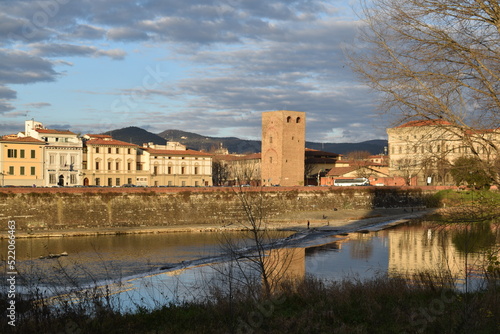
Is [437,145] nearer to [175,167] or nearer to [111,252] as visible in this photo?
[111,252]

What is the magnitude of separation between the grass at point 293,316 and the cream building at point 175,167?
198 feet

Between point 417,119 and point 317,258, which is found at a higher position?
point 417,119

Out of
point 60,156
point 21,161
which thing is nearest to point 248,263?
point 21,161

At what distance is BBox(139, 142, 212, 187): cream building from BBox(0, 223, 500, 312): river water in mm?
31138

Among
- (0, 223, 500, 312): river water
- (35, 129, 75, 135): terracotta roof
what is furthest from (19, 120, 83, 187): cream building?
(0, 223, 500, 312): river water

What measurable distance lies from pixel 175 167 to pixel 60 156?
17.1 metres

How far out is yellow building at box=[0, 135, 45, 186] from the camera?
5431 centimetres

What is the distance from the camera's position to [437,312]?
29.6ft

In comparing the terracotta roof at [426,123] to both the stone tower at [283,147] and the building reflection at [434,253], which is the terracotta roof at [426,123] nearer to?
the building reflection at [434,253]

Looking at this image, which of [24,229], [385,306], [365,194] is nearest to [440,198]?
[365,194]

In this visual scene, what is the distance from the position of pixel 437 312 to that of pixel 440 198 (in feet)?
189

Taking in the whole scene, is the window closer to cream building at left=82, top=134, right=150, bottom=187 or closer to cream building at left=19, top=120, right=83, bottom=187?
cream building at left=19, top=120, right=83, bottom=187

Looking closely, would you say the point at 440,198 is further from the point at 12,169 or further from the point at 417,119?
the point at 417,119

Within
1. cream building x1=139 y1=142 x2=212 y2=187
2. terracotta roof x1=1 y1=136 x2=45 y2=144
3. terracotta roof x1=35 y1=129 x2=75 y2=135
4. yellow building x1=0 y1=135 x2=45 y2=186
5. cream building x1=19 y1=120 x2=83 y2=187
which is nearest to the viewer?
yellow building x1=0 y1=135 x2=45 y2=186
